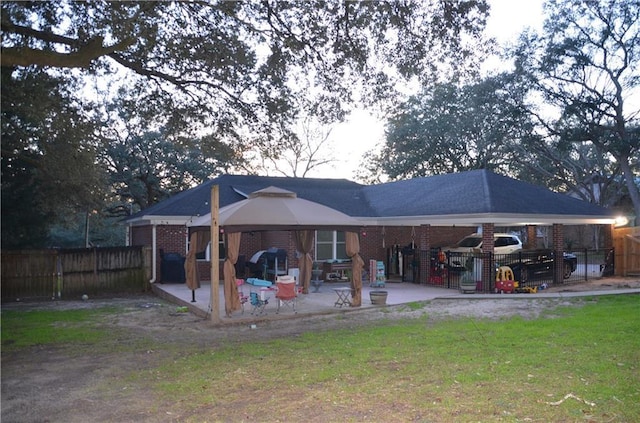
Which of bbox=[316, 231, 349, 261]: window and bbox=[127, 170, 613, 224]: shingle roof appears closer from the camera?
bbox=[127, 170, 613, 224]: shingle roof

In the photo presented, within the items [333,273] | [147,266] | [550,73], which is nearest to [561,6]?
[550,73]

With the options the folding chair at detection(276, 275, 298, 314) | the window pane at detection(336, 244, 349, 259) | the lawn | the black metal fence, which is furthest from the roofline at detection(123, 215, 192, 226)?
the black metal fence

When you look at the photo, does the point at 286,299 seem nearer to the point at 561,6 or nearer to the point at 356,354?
the point at 356,354

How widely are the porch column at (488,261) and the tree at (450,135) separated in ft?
58.2

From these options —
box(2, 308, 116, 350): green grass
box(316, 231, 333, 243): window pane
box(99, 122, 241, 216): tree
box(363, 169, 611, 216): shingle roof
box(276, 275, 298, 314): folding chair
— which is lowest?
box(2, 308, 116, 350): green grass

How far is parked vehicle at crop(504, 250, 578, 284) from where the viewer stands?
1712 centimetres

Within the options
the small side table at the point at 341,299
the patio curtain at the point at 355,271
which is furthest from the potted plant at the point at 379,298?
the small side table at the point at 341,299

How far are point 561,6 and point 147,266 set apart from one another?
24.4 meters

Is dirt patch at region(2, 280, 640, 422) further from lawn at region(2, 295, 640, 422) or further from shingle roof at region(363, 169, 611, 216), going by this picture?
shingle roof at region(363, 169, 611, 216)

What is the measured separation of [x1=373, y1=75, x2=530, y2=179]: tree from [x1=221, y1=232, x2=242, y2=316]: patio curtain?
2346 cm

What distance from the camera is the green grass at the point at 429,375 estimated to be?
5555 mm

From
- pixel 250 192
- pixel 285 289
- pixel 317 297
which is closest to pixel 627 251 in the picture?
pixel 317 297

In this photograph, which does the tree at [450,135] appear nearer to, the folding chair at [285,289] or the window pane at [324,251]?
the window pane at [324,251]

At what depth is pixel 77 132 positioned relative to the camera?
13922 mm
